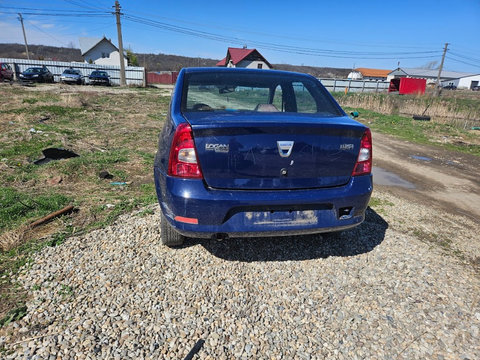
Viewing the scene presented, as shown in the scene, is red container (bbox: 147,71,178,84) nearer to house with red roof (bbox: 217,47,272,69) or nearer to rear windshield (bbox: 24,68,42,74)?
house with red roof (bbox: 217,47,272,69)

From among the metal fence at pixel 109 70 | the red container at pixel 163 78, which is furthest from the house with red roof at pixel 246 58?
the metal fence at pixel 109 70

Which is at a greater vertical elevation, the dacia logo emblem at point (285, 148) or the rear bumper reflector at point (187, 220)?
the dacia logo emblem at point (285, 148)

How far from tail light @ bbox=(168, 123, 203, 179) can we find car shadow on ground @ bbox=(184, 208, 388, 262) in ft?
3.25

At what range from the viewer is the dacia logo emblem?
7.34 ft

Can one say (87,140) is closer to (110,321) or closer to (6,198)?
(6,198)

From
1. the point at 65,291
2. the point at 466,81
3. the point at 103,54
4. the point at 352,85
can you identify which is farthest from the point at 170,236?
the point at 466,81

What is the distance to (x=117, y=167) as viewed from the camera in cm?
536

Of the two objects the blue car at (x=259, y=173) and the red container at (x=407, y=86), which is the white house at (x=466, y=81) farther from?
the blue car at (x=259, y=173)

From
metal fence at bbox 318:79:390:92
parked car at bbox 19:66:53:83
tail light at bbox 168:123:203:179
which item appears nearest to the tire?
tail light at bbox 168:123:203:179

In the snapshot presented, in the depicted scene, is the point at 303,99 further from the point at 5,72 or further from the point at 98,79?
the point at 5,72

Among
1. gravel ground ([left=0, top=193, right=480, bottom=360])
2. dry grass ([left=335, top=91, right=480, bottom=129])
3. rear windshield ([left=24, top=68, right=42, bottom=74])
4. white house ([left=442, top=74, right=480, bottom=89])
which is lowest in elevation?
gravel ground ([left=0, top=193, right=480, bottom=360])

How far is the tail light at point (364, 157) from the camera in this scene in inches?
99.3

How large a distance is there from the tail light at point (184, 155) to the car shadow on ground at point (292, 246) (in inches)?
39.0

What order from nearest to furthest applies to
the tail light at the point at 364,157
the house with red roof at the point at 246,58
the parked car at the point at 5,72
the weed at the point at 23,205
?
the tail light at the point at 364,157 < the weed at the point at 23,205 < the parked car at the point at 5,72 < the house with red roof at the point at 246,58
